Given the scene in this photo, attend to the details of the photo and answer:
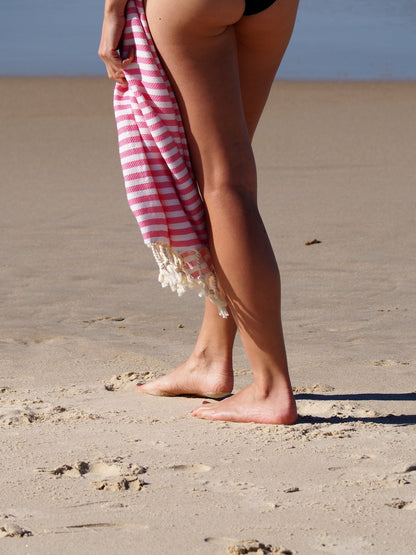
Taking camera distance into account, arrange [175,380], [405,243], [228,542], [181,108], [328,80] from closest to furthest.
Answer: [228,542], [181,108], [175,380], [405,243], [328,80]

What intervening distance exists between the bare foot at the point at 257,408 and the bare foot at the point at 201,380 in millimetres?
227

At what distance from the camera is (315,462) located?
2.13 m

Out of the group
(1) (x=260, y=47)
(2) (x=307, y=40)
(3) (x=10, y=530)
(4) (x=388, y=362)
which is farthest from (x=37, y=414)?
(2) (x=307, y=40)

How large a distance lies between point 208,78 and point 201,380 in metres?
0.95

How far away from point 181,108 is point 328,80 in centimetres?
1457

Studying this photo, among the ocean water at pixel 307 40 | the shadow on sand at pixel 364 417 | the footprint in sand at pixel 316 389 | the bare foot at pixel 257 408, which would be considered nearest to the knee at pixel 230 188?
the bare foot at pixel 257 408

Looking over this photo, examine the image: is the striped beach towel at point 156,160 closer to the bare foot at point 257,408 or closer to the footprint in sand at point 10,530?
the bare foot at point 257,408

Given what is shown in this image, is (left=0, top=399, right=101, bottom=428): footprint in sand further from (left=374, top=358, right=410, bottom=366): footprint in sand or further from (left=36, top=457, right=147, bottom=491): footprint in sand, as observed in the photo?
(left=374, top=358, right=410, bottom=366): footprint in sand

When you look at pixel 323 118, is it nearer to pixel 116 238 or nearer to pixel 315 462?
pixel 116 238

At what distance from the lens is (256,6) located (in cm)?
232

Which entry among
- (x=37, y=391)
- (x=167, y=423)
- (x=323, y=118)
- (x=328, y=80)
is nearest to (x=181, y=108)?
(x=167, y=423)

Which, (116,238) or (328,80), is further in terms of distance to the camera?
(328,80)

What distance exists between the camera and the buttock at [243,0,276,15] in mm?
2312

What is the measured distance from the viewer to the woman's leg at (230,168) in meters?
2.27
